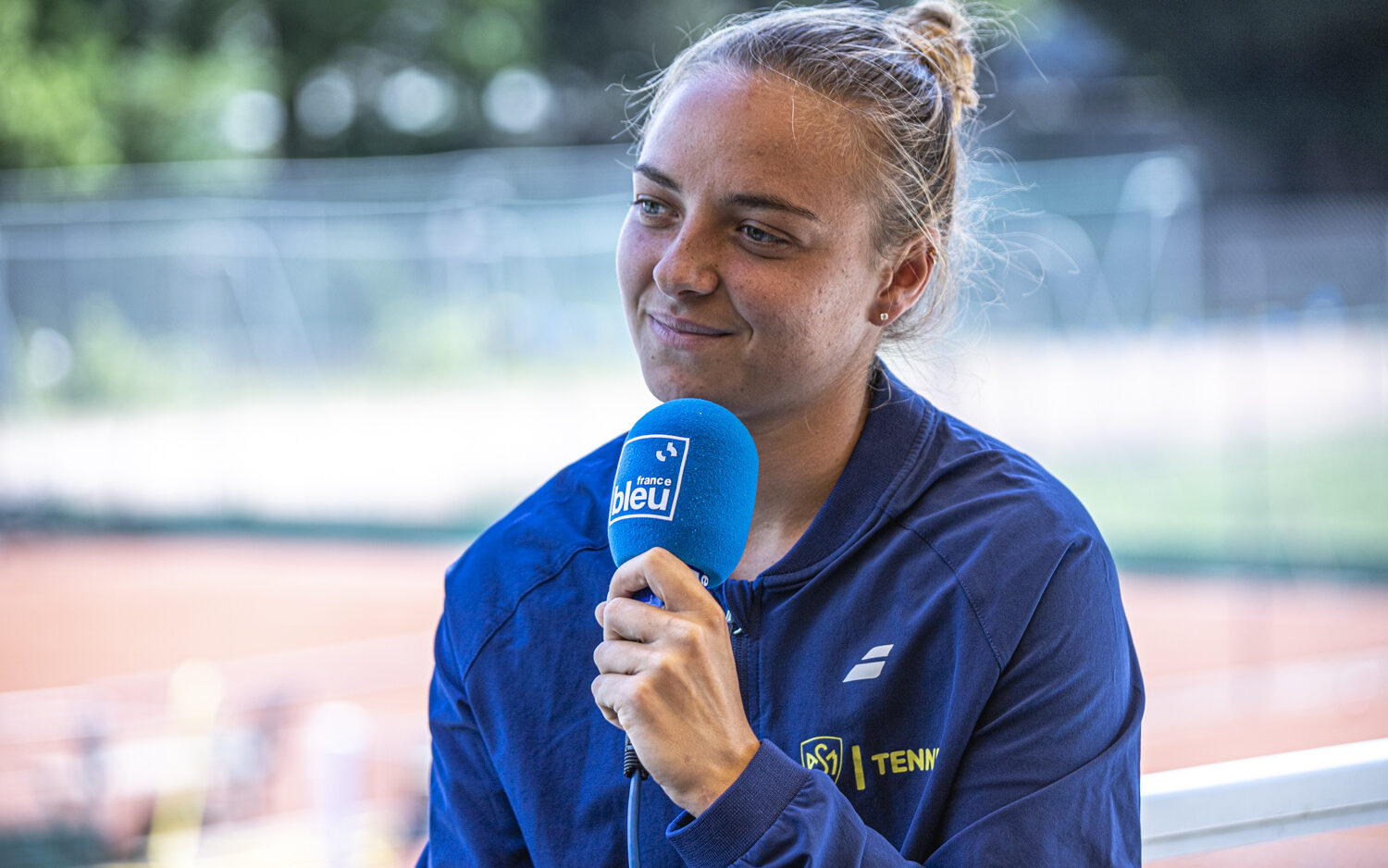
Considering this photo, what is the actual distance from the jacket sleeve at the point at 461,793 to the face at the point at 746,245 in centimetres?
52

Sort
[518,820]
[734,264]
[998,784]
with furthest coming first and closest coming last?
[518,820] < [734,264] < [998,784]

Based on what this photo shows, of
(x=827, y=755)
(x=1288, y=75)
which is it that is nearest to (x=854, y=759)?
(x=827, y=755)

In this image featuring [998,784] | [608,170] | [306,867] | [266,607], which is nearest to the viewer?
[998,784]

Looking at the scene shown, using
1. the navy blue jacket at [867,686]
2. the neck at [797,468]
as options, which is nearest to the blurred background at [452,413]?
the navy blue jacket at [867,686]

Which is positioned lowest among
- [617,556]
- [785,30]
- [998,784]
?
[998,784]

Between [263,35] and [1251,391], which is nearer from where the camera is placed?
[1251,391]

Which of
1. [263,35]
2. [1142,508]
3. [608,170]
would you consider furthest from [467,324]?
[263,35]

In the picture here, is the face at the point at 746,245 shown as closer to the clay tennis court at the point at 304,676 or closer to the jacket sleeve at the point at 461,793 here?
the jacket sleeve at the point at 461,793

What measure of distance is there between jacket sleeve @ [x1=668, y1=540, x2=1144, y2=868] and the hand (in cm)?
4

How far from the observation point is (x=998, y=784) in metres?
1.45

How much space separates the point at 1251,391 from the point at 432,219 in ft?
30.4

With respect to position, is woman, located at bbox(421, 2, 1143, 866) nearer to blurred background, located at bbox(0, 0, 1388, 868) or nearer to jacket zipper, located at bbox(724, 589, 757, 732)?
jacket zipper, located at bbox(724, 589, 757, 732)

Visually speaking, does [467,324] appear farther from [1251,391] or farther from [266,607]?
[1251,391]

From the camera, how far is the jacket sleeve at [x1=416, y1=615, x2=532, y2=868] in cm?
174
